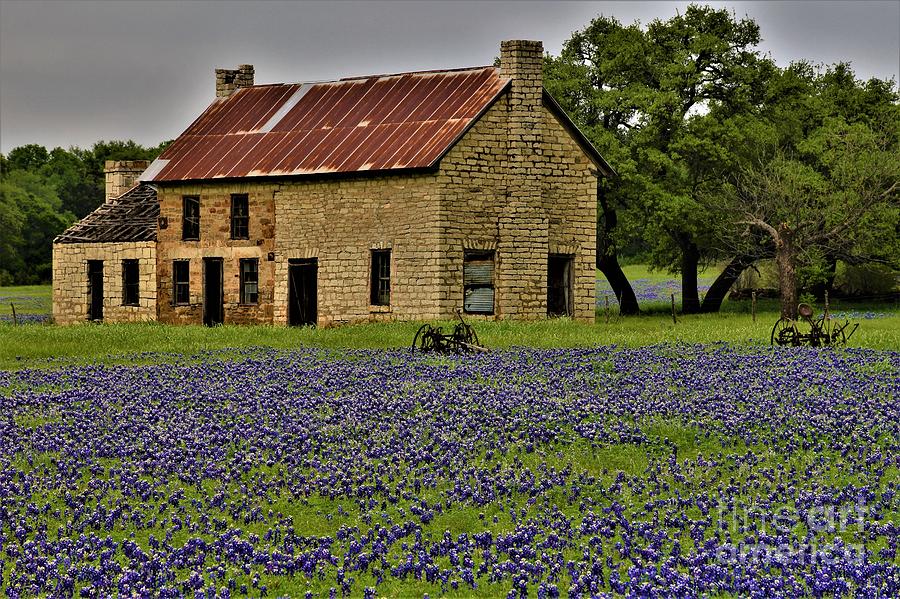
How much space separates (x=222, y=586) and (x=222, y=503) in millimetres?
2195

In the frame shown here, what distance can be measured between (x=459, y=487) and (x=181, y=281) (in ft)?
98.8

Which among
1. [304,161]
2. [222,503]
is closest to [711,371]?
[222,503]

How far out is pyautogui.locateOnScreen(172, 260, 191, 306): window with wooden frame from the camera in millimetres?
38438

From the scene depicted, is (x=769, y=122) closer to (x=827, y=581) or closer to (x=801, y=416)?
(x=801, y=416)

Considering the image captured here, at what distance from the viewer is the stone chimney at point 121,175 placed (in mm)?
47188

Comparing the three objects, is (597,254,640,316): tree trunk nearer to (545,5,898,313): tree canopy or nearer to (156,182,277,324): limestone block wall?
(545,5,898,313): tree canopy

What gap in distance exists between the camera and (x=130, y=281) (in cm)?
3984

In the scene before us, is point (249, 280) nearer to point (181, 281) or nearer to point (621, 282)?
point (181, 281)

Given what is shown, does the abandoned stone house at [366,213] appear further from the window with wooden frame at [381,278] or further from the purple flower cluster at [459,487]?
the purple flower cluster at [459,487]

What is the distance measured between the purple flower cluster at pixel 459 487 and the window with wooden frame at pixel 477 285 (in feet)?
49.8

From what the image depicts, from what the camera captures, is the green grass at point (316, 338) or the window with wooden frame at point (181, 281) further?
the window with wooden frame at point (181, 281)

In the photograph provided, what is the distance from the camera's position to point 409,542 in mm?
8750

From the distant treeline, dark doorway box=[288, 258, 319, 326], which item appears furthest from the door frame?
the distant treeline

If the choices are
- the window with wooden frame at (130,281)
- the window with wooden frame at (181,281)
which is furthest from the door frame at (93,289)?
the window with wooden frame at (181,281)
